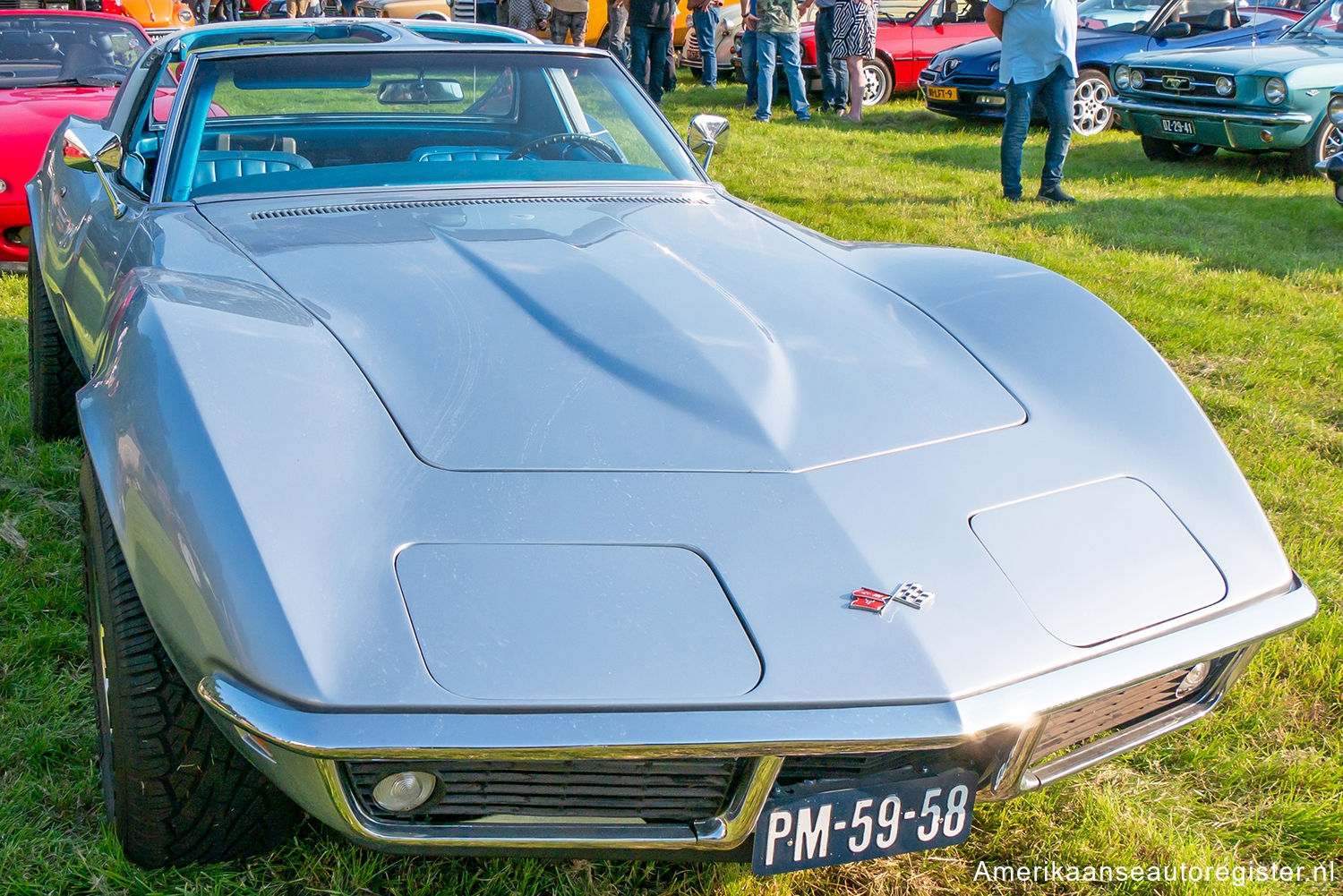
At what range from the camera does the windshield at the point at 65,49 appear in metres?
6.10

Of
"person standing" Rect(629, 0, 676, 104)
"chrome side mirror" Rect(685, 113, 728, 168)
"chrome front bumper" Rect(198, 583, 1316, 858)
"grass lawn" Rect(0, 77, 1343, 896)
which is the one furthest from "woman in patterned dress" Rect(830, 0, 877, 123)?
"chrome front bumper" Rect(198, 583, 1316, 858)

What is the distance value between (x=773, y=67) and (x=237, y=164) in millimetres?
8336

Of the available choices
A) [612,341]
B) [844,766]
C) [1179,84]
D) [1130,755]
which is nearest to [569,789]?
[844,766]

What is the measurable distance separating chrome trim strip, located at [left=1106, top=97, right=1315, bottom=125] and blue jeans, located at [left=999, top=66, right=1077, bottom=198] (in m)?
1.42

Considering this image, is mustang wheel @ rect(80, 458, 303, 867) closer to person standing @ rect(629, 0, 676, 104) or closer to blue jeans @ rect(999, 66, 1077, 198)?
blue jeans @ rect(999, 66, 1077, 198)

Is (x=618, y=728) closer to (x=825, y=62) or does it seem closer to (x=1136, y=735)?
(x=1136, y=735)

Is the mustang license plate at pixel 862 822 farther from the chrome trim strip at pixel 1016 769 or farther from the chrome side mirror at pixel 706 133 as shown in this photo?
the chrome side mirror at pixel 706 133

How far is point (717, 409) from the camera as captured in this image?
6.01 feet

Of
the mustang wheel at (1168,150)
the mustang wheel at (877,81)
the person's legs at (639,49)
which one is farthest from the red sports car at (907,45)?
the mustang wheel at (1168,150)

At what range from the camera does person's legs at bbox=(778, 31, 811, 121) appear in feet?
34.0

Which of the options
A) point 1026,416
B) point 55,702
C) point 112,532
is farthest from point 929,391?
point 55,702

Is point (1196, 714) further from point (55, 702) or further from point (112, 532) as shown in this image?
point (55, 702)

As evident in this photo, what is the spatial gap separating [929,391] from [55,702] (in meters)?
1.76

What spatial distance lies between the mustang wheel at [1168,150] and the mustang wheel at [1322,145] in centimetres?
100
